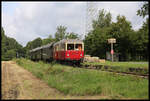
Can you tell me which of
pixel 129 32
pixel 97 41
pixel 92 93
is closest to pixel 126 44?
pixel 129 32

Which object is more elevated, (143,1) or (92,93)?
(143,1)

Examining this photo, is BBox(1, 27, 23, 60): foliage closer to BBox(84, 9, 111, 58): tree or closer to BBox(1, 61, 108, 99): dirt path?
BBox(1, 61, 108, 99): dirt path

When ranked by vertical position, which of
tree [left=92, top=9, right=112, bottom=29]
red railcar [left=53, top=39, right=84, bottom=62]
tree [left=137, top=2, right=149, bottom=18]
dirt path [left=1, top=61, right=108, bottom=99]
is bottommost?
dirt path [left=1, top=61, right=108, bottom=99]

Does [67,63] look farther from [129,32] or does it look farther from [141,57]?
[141,57]

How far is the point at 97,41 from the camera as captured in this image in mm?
48281

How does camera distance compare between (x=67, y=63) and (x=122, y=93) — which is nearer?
(x=122, y=93)

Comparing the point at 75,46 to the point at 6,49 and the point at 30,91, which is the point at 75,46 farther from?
the point at 6,49

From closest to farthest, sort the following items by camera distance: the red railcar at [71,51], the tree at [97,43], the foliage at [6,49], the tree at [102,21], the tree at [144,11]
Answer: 1. the tree at [144,11]
2. the red railcar at [71,51]
3. the foliage at [6,49]
4. the tree at [97,43]
5. the tree at [102,21]

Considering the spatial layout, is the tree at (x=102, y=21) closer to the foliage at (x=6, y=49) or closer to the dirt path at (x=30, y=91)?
the foliage at (x=6, y=49)

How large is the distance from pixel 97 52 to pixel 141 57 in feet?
32.0

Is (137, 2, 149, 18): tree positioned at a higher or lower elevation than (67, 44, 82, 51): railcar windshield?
higher

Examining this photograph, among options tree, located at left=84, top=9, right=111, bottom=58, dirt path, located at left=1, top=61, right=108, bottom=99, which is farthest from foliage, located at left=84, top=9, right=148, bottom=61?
dirt path, located at left=1, top=61, right=108, bottom=99

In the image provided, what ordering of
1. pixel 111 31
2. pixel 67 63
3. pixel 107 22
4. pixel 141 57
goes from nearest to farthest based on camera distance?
pixel 67 63
pixel 111 31
pixel 141 57
pixel 107 22

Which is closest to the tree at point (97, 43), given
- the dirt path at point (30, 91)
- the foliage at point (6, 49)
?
the foliage at point (6, 49)
